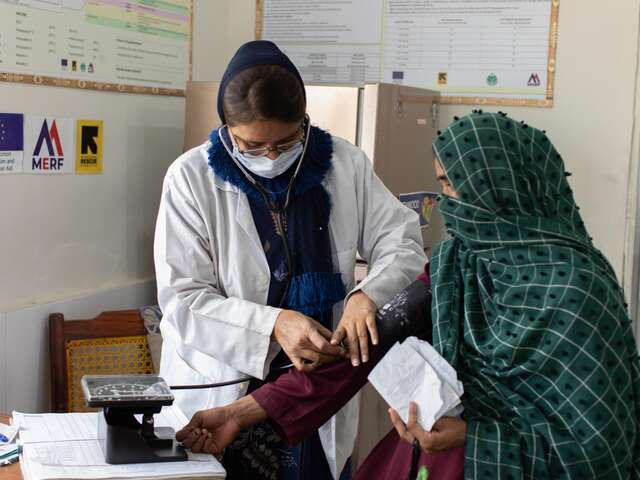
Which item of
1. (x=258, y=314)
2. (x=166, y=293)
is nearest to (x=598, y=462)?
(x=258, y=314)

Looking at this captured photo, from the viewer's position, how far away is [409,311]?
1493mm

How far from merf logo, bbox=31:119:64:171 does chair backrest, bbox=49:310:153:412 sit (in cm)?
45

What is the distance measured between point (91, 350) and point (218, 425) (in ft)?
Result: 4.22

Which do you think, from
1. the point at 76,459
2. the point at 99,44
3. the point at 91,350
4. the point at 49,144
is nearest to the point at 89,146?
the point at 49,144

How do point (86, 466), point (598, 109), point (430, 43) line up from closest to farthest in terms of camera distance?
point (86, 466)
point (598, 109)
point (430, 43)

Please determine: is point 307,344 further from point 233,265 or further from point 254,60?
point 254,60

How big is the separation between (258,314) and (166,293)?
0.62 ft

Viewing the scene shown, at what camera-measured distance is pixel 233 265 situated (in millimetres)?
1757

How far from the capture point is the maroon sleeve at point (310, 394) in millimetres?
1535

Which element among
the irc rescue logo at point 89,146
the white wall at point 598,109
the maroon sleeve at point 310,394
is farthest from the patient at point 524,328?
the white wall at point 598,109

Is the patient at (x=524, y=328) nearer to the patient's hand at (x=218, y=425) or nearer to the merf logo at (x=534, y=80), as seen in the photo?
the patient's hand at (x=218, y=425)

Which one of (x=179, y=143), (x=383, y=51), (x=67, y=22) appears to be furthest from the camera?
(x=383, y=51)

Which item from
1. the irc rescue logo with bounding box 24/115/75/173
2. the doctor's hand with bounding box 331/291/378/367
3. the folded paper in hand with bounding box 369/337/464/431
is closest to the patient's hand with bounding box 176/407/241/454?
the doctor's hand with bounding box 331/291/378/367

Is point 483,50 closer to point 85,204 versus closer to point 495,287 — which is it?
point 85,204
